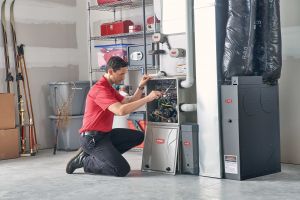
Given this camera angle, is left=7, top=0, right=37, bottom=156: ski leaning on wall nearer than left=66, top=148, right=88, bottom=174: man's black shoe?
No

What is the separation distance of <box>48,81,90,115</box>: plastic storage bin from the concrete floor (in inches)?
66.7

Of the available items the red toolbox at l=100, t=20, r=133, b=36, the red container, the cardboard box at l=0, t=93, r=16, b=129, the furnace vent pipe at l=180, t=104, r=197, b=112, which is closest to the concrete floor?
the furnace vent pipe at l=180, t=104, r=197, b=112

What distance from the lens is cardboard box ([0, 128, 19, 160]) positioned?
19.9 ft

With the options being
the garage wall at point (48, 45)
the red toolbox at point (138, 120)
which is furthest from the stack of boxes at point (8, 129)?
the red toolbox at point (138, 120)

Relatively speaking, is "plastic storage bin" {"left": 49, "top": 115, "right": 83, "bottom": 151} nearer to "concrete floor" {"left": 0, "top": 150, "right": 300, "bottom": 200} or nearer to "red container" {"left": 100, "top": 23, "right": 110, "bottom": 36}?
"red container" {"left": 100, "top": 23, "right": 110, "bottom": 36}

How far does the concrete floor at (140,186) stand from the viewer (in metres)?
3.78

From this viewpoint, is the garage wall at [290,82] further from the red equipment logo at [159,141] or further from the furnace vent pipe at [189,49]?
the red equipment logo at [159,141]

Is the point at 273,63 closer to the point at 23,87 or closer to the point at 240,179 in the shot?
the point at 240,179

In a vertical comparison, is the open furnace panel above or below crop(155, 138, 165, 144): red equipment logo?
above

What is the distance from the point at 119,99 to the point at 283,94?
66.4 inches

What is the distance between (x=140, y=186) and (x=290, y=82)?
1946 millimetres

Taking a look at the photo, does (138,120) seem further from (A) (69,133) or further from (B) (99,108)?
(B) (99,108)

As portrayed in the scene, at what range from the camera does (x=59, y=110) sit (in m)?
6.66

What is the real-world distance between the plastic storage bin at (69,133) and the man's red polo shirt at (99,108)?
1926mm
